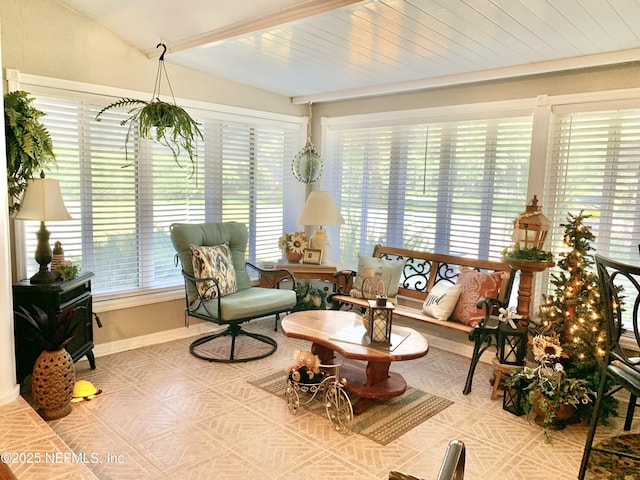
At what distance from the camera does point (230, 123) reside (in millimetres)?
4902

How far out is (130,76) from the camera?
161 inches

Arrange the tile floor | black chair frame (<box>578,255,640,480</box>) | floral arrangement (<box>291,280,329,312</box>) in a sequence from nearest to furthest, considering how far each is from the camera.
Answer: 1. black chair frame (<box>578,255,640,480</box>)
2. the tile floor
3. floral arrangement (<box>291,280,329,312</box>)

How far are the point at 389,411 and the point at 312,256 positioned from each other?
82.6 inches

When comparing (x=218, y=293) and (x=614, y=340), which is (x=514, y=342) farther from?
(x=218, y=293)

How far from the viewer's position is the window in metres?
3.83

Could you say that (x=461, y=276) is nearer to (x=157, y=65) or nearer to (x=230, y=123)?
(x=230, y=123)

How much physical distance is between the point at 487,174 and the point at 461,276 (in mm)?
943

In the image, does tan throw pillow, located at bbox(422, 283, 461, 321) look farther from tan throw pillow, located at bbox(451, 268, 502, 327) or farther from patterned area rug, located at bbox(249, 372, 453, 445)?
patterned area rug, located at bbox(249, 372, 453, 445)

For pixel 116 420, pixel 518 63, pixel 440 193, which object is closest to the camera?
pixel 116 420

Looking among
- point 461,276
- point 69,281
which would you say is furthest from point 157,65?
point 461,276

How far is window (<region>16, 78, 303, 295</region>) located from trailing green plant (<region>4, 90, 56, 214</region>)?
0.46 metres

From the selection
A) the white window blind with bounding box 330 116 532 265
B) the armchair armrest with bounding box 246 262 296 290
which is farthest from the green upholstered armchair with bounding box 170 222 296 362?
the white window blind with bounding box 330 116 532 265

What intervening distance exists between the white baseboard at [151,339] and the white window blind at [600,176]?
3.24 m

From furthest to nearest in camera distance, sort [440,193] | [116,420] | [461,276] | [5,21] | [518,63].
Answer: [440,193], [461,276], [518,63], [5,21], [116,420]
